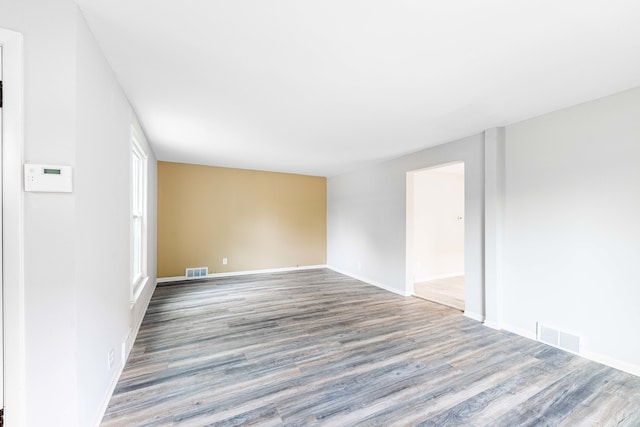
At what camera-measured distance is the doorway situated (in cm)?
537

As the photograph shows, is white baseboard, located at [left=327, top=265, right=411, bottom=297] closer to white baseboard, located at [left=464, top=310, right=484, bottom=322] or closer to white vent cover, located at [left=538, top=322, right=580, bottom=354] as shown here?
white baseboard, located at [left=464, top=310, right=484, bottom=322]

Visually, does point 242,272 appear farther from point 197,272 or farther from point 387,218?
point 387,218

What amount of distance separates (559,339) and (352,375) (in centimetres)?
219

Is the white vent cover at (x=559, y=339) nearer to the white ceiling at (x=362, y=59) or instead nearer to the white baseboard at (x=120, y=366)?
the white ceiling at (x=362, y=59)

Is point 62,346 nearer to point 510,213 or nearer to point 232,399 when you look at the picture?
point 232,399

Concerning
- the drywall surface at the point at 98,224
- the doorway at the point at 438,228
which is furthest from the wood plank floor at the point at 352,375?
the doorway at the point at 438,228

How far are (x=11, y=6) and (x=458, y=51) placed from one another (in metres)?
2.37

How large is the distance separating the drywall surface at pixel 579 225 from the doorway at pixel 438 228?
2237 mm

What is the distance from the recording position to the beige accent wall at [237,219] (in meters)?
5.12

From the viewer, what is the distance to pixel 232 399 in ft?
5.90

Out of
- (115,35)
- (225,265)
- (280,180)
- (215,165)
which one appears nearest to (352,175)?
(280,180)

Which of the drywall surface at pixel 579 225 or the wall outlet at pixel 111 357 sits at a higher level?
the drywall surface at pixel 579 225

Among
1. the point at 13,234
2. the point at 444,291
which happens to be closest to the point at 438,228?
the point at 444,291

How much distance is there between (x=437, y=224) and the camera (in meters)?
5.62
